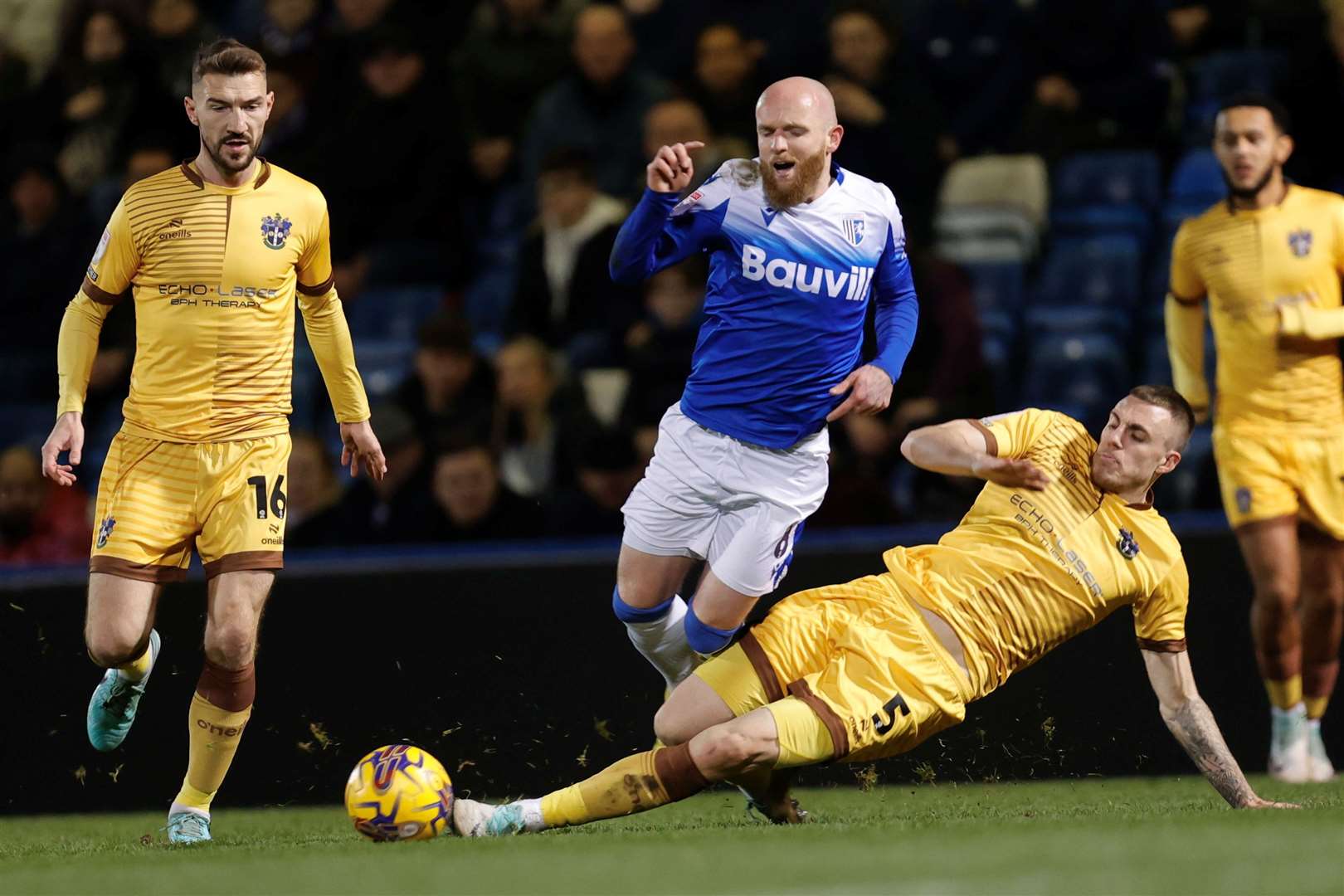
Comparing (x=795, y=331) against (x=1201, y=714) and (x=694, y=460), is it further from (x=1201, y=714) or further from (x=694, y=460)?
(x=1201, y=714)

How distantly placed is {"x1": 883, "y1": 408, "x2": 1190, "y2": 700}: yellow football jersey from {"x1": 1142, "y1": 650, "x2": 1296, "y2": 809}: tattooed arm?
0.26 feet

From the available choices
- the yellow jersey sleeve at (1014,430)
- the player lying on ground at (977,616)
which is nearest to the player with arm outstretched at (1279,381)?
the player lying on ground at (977,616)

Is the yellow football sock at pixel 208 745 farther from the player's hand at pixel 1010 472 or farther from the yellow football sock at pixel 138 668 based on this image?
the player's hand at pixel 1010 472

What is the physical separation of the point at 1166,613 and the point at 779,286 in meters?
1.64

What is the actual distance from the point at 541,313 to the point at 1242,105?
4.11 m

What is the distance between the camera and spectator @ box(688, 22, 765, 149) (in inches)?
437

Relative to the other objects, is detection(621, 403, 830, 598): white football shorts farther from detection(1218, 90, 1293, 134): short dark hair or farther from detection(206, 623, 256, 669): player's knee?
detection(1218, 90, 1293, 134): short dark hair

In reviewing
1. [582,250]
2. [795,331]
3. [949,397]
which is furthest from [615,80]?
[795,331]

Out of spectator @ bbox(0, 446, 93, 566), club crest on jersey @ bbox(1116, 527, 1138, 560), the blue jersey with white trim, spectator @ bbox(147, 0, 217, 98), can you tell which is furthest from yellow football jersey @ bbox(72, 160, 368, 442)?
spectator @ bbox(147, 0, 217, 98)

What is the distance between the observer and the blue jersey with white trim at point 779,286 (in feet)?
22.7

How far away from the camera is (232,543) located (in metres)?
6.81

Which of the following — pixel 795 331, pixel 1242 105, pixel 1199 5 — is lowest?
pixel 795 331

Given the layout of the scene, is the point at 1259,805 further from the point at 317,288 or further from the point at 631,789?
the point at 317,288

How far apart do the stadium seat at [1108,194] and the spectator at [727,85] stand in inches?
68.6
